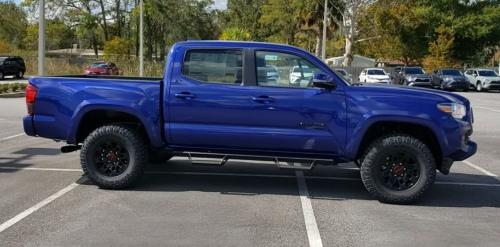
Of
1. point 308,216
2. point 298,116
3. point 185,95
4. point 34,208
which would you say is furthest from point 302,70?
point 34,208

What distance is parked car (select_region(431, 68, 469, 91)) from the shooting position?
4174cm

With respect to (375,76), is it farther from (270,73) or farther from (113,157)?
(113,157)

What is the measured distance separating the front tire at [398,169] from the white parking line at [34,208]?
12.4 feet

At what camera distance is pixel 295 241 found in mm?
5609

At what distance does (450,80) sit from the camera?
4188cm

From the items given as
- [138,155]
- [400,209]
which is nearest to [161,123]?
[138,155]

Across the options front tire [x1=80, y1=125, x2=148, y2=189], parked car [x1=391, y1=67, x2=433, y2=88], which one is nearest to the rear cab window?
front tire [x1=80, y1=125, x2=148, y2=189]

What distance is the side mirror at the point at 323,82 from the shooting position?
7055mm

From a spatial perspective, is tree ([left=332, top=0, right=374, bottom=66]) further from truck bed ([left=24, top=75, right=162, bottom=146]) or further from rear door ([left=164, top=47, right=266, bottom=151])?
truck bed ([left=24, top=75, right=162, bottom=146])

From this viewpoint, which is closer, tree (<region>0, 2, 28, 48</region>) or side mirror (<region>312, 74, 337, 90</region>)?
side mirror (<region>312, 74, 337, 90</region>)

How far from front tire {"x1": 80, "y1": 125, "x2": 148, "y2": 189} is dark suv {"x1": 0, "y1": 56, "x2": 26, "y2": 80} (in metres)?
37.4

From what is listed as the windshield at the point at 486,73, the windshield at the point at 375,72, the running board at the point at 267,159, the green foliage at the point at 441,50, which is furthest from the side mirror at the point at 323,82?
the green foliage at the point at 441,50

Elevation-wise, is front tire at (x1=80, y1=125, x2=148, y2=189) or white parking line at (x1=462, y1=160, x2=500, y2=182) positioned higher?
front tire at (x1=80, y1=125, x2=148, y2=189)

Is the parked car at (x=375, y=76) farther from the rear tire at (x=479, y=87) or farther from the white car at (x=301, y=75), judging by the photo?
the white car at (x=301, y=75)
